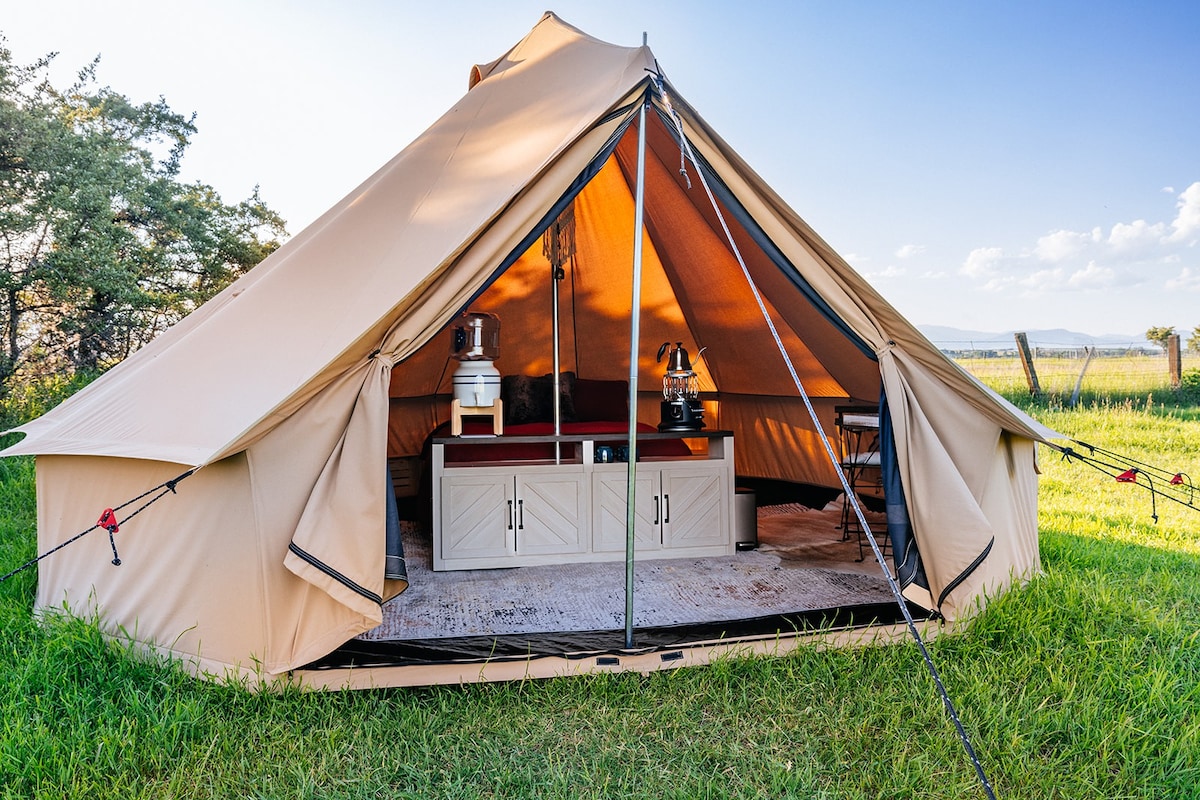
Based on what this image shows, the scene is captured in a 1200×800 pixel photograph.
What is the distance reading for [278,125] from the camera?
462 inches

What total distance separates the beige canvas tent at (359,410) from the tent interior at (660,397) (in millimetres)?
111

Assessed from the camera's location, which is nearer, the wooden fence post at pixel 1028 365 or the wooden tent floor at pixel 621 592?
the wooden tent floor at pixel 621 592

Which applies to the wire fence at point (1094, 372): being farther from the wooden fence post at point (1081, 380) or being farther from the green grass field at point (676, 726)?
the green grass field at point (676, 726)

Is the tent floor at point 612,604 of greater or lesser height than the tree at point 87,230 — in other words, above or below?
below

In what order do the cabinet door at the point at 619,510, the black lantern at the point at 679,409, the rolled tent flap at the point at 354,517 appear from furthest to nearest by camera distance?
the black lantern at the point at 679,409 < the cabinet door at the point at 619,510 < the rolled tent flap at the point at 354,517

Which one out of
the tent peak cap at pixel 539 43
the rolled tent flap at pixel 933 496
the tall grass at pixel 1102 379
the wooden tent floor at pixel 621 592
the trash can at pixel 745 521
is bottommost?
the wooden tent floor at pixel 621 592

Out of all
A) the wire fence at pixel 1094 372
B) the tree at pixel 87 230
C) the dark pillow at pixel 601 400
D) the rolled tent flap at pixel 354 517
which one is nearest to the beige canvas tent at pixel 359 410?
the rolled tent flap at pixel 354 517

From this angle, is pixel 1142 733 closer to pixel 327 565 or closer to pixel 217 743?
pixel 327 565

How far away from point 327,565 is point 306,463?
0.34 meters

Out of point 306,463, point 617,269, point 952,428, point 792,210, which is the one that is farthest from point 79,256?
point 952,428

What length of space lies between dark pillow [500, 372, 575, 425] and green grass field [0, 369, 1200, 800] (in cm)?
318

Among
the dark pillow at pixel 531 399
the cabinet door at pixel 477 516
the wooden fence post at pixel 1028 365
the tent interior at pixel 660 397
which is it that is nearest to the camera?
the tent interior at pixel 660 397

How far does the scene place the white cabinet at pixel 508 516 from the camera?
149 inches

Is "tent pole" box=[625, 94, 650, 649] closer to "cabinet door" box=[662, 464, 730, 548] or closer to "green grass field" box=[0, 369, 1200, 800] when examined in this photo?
"green grass field" box=[0, 369, 1200, 800]
